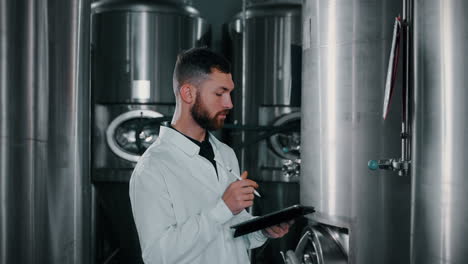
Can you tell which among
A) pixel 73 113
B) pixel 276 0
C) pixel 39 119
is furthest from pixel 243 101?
pixel 39 119

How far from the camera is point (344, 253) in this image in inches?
95.4

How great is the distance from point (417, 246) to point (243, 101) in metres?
2.54

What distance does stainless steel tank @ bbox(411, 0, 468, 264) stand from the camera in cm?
156

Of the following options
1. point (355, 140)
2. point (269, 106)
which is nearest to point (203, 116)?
point (355, 140)

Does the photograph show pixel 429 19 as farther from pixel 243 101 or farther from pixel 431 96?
pixel 243 101

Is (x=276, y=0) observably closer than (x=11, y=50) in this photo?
No

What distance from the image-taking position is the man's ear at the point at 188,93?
1.74 m

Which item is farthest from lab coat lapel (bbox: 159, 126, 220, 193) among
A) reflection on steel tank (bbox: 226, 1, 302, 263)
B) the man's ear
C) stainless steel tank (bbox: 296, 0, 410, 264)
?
reflection on steel tank (bbox: 226, 1, 302, 263)

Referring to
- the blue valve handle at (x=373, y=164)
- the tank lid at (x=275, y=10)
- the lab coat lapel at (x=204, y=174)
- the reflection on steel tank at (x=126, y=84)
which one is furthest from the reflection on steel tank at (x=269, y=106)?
the lab coat lapel at (x=204, y=174)

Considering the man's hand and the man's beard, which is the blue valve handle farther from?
the man's beard

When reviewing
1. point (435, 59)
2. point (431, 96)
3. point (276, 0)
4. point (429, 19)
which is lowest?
point (431, 96)

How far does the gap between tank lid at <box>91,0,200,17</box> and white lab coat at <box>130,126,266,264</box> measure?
8.11 feet

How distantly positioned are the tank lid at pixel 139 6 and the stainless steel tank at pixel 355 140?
6.15 feet

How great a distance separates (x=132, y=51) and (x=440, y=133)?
2836mm
